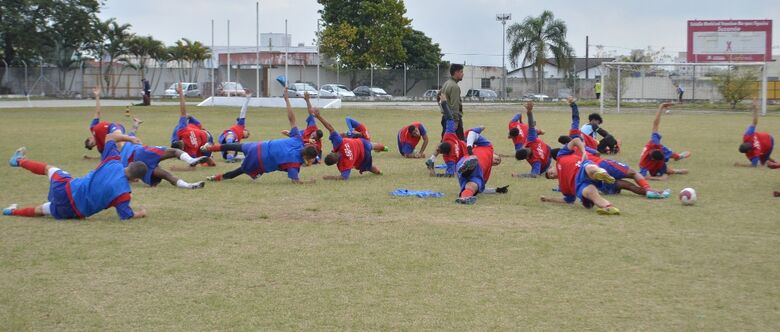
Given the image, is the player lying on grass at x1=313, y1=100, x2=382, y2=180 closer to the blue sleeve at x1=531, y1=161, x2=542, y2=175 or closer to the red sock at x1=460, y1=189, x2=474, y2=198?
the blue sleeve at x1=531, y1=161, x2=542, y2=175

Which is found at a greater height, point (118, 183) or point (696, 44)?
point (696, 44)

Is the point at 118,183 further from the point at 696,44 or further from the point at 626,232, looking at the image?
the point at 696,44

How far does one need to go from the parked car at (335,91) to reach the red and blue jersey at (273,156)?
4577 centimetres

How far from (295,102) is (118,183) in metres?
38.9

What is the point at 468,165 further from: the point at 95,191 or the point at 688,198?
the point at 95,191

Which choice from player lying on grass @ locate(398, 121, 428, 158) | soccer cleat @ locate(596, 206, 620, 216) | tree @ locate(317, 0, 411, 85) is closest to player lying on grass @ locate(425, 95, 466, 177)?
player lying on grass @ locate(398, 121, 428, 158)

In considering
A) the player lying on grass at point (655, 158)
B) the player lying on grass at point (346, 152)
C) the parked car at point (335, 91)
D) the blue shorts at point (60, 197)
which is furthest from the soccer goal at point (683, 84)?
the blue shorts at point (60, 197)

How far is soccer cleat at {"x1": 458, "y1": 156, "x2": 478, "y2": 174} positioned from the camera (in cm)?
1250

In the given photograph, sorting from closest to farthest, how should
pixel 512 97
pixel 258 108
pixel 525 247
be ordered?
pixel 525 247 → pixel 258 108 → pixel 512 97

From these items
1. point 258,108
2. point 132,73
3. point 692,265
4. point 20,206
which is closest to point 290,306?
point 692,265

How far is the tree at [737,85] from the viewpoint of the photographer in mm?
48812

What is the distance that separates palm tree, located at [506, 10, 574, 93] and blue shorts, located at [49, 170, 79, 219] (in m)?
66.4

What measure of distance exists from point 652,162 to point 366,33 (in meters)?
56.6

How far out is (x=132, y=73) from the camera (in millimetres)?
67250
